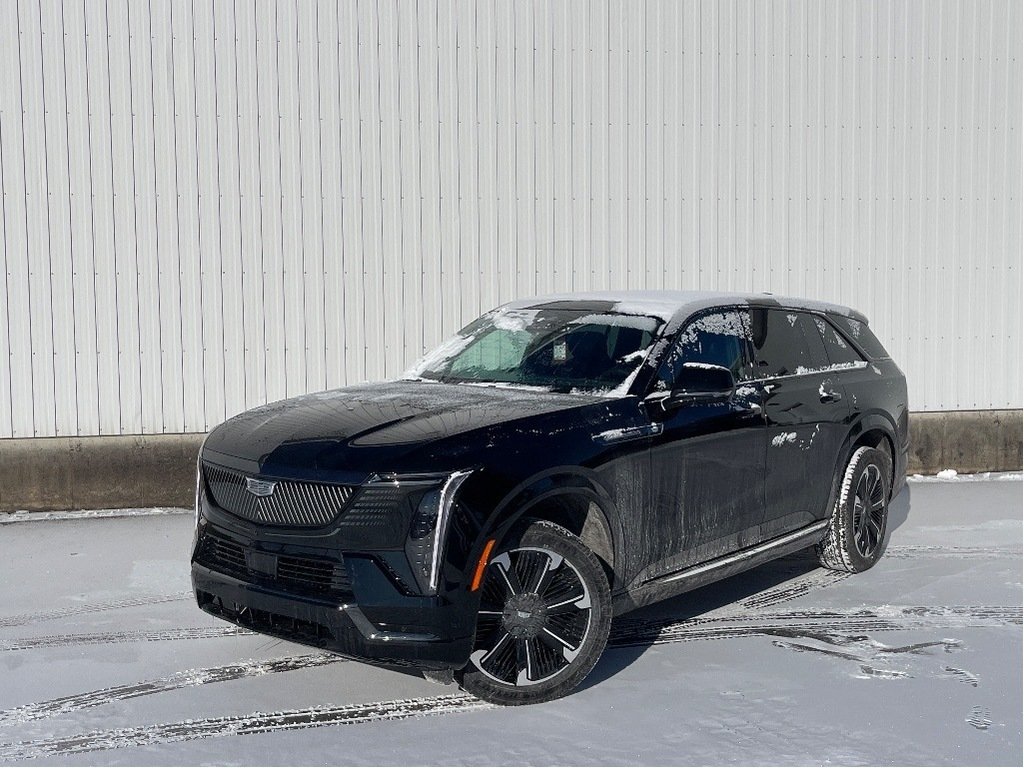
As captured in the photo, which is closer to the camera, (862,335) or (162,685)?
(162,685)

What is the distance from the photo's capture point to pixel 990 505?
9.97m

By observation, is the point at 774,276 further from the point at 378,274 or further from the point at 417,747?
the point at 417,747

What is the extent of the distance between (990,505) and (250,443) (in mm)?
7212

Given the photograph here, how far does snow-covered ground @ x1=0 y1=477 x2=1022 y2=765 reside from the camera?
446 cm

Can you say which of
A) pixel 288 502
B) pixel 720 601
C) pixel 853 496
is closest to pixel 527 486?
pixel 288 502

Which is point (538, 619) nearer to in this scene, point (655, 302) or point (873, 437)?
point (655, 302)

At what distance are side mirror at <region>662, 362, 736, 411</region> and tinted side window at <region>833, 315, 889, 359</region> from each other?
202cm

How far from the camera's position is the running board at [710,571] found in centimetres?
543

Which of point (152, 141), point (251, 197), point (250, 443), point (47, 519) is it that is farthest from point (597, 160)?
point (250, 443)

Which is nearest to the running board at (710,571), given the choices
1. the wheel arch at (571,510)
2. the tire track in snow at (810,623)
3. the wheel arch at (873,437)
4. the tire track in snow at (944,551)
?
the wheel arch at (571,510)

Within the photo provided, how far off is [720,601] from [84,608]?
363 cm

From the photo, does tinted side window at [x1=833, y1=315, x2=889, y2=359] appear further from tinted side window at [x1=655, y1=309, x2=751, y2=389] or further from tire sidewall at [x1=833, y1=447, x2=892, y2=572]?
tinted side window at [x1=655, y1=309, x2=751, y2=389]

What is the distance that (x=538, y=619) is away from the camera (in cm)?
491

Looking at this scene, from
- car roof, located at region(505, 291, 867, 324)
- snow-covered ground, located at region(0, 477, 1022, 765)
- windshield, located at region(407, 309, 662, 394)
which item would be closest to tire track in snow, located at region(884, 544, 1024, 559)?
snow-covered ground, located at region(0, 477, 1022, 765)
